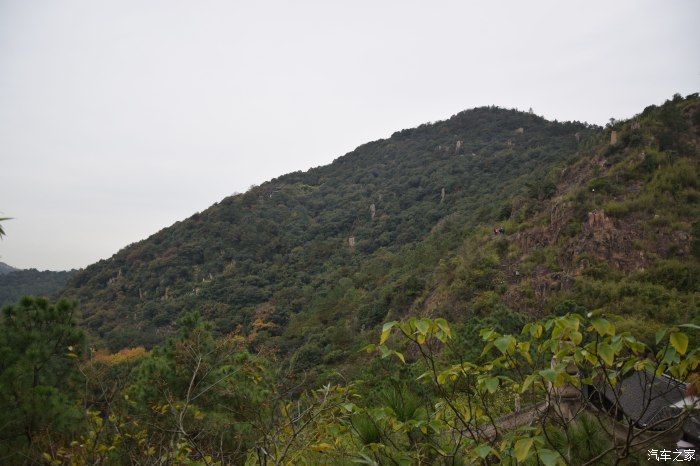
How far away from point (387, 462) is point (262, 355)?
2510 mm

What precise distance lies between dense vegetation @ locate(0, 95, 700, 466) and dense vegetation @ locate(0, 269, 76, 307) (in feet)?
36.5

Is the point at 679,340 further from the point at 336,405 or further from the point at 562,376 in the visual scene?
the point at 336,405

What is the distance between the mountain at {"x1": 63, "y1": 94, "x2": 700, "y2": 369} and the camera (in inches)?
515

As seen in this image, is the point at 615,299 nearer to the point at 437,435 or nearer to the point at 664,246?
the point at 664,246

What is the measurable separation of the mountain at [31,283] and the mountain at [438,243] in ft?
36.9

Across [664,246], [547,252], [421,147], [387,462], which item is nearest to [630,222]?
[664,246]

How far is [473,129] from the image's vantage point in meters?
59.2

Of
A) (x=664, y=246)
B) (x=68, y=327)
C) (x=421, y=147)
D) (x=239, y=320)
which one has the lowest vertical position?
(x=239, y=320)

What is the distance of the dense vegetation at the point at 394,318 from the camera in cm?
192

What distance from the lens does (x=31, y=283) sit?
180 ft

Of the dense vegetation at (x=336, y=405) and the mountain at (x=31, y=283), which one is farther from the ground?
the mountain at (x=31, y=283)
